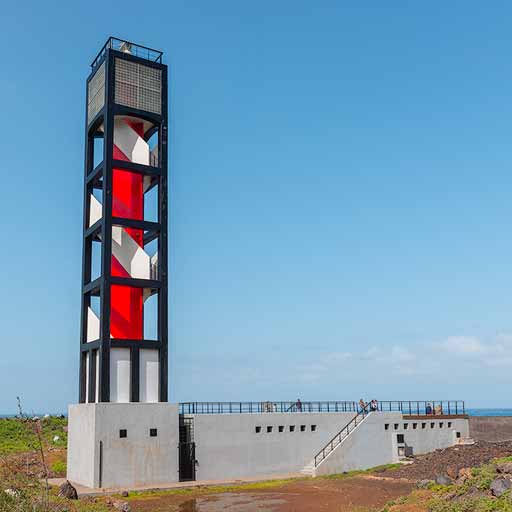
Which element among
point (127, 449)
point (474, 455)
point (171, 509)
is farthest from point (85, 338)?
point (474, 455)

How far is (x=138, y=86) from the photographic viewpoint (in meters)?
34.7

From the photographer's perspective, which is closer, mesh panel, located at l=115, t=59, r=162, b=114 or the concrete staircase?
mesh panel, located at l=115, t=59, r=162, b=114

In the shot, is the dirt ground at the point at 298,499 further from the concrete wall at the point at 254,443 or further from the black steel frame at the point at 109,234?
the black steel frame at the point at 109,234

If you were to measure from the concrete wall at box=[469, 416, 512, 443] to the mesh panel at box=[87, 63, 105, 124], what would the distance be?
136ft

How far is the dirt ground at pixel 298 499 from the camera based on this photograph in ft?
79.8

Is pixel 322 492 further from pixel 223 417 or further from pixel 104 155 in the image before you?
pixel 104 155

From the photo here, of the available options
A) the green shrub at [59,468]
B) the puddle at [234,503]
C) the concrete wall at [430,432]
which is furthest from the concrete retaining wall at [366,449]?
the green shrub at [59,468]

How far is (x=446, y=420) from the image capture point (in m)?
43.6

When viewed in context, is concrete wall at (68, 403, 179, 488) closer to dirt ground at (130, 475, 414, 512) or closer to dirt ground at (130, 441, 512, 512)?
dirt ground at (130, 441, 512, 512)

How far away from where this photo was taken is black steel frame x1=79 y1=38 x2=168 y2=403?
3144 centimetres

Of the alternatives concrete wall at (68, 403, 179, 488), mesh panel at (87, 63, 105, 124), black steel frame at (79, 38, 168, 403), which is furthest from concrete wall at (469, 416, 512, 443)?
mesh panel at (87, 63, 105, 124)

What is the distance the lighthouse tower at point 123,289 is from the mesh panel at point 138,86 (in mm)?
56

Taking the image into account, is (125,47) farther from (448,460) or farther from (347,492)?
(448,460)

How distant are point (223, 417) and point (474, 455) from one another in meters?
14.4
